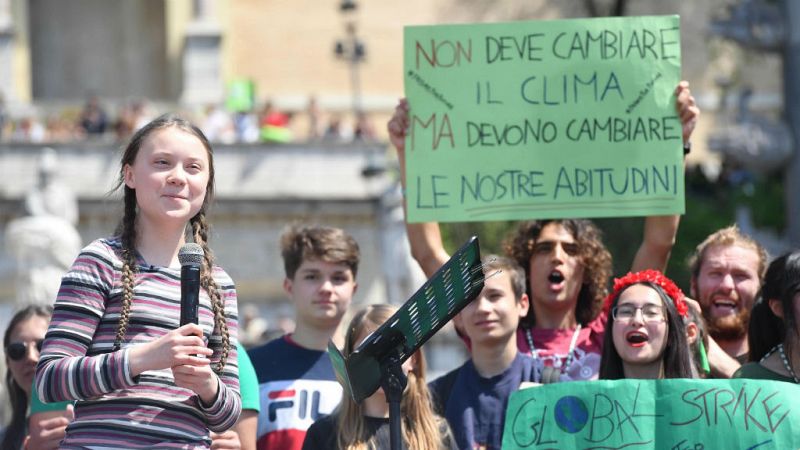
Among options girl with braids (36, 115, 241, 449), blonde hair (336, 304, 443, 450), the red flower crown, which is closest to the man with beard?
the red flower crown

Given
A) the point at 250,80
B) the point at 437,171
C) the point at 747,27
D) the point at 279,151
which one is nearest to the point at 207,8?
the point at 250,80

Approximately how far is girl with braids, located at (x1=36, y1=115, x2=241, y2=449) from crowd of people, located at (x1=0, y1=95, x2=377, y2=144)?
22.8 metres

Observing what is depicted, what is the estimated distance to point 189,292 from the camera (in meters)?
4.98

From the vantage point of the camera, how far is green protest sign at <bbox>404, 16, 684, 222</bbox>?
7082 mm

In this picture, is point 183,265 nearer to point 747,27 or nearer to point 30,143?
point 747,27

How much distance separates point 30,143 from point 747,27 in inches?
565

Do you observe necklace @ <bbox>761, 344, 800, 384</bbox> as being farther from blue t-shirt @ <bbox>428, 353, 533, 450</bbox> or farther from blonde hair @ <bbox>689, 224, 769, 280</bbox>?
blue t-shirt @ <bbox>428, 353, 533, 450</bbox>

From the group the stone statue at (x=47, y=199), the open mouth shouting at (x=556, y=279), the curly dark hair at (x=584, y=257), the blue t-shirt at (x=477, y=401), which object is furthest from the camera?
the stone statue at (x=47, y=199)

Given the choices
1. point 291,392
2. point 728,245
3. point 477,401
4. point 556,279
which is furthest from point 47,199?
point 477,401

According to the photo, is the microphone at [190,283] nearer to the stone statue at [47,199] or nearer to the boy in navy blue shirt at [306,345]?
the boy in navy blue shirt at [306,345]

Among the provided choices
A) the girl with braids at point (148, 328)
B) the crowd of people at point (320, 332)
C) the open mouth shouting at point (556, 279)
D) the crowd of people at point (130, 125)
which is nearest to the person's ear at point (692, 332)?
the crowd of people at point (320, 332)

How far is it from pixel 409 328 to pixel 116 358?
31.0 inches

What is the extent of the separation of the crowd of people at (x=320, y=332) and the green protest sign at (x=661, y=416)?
17.5 inches

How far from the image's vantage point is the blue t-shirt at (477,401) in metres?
6.73
